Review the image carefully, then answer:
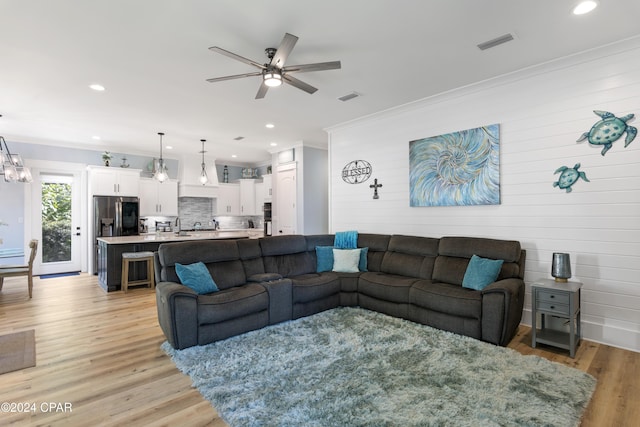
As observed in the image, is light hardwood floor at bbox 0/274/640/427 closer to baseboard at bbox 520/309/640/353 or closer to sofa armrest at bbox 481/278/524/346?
baseboard at bbox 520/309/640/353

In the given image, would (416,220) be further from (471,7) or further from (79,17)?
(79,17)

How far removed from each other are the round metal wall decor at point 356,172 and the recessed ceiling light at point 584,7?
3229 millimetres

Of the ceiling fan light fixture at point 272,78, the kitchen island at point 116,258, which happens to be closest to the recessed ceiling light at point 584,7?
the ceiling fan light fixture at point 272,78

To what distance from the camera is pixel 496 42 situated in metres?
3.01

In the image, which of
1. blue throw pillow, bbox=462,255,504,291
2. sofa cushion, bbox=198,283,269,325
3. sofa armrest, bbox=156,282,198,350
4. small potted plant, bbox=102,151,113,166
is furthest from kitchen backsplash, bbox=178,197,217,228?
blue throw pillow, bbox=462,255,504,291

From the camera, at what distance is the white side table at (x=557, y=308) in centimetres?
295

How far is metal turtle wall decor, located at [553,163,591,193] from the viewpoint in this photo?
334cm

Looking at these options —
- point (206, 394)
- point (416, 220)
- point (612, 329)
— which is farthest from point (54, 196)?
point (612, 329)

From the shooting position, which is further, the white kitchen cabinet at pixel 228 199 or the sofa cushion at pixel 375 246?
the white kitchen cabinet at pixel 228 199

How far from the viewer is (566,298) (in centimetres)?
298

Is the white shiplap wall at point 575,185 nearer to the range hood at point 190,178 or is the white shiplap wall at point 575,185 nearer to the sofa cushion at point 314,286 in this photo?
the sofa cushion at point 314,286

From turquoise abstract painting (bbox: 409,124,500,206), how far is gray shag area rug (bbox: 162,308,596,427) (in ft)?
5.96

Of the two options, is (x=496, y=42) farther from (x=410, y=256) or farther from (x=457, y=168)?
(x=410, y=256)

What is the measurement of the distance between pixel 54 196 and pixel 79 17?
5.94m
